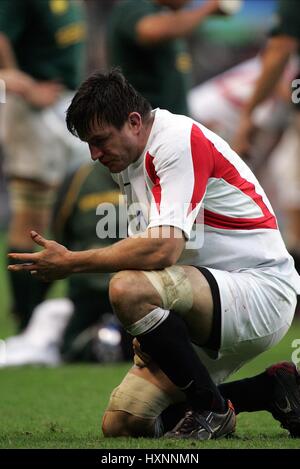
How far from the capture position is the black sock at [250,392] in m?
4.35

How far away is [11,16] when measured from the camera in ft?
24.6

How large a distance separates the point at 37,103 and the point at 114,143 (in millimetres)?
3458

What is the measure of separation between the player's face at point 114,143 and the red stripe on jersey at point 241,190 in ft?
0.92

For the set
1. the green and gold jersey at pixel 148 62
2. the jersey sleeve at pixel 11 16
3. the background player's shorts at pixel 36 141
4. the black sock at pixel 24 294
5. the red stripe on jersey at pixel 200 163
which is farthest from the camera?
the background player's shorts at pixel 36 141

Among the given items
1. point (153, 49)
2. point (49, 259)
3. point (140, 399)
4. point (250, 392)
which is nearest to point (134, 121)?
point (49, 259)

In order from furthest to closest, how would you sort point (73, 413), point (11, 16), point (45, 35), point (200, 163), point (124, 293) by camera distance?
point (45, 35), point (11, 16), point (73, 413), point (200, 163), point (124, 293)

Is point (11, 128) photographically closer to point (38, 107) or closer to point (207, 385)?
point (38, 107)

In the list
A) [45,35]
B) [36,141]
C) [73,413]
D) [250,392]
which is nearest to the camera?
[250,392]

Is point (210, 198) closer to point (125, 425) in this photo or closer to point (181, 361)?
point (181, 361)

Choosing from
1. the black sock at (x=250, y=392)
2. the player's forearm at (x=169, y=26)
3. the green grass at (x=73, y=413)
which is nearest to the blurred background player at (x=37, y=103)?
the player's forearm at (x=169, y=26)

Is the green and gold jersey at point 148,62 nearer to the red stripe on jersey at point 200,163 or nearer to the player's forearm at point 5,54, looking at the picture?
the player's forearm at point 5,54

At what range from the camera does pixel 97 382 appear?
230 inches

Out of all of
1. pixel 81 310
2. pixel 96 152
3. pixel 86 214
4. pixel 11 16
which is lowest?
pixel 81 310
